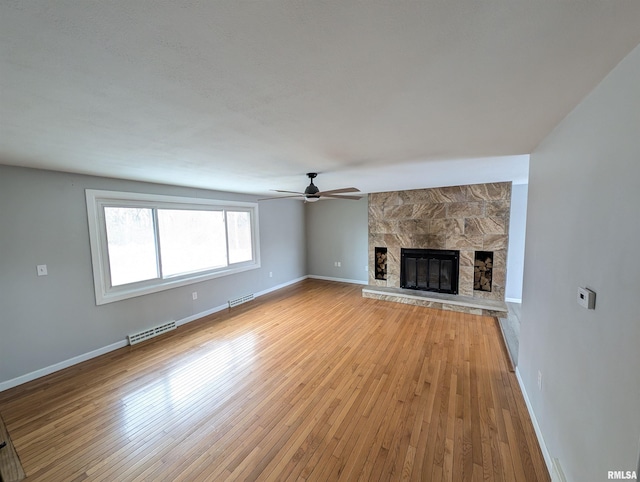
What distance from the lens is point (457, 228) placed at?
4.60 m

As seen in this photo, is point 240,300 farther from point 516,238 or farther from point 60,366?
point 516,238

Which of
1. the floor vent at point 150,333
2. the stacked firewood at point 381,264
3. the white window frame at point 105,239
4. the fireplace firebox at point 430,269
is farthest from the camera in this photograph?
the stacked firewood at point 381,264

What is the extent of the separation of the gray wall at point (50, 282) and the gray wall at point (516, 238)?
242 inches

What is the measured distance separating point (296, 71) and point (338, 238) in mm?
5561

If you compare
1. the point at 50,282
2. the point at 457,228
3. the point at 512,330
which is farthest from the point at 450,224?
the point at 50,282

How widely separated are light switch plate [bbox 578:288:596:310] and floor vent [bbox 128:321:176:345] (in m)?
4.57

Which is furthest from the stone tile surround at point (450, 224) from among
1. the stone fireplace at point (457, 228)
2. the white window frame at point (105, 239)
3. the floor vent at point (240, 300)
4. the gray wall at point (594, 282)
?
the white window frame at point (105, 239)

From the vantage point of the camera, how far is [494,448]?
173 centimetres

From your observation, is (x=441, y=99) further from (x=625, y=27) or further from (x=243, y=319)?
(x=243, y=319)

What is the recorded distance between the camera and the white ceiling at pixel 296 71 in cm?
73

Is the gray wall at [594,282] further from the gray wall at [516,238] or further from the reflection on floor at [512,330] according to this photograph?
the gray wall at [516,238]

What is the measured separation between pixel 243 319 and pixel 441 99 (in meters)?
4.11

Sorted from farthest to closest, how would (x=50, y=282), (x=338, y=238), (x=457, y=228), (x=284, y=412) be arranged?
(x=338, y=238) < (x=457, y=228) < (x=50, y=282) < (x=284, y=412)

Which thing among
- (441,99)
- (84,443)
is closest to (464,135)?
(441,99)
